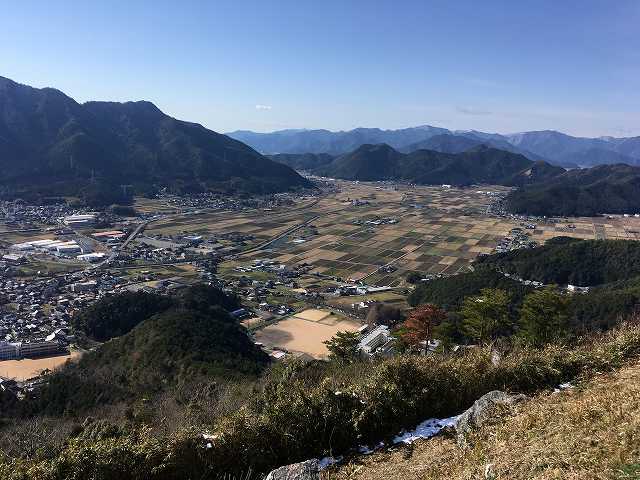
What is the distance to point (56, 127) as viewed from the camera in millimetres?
121250

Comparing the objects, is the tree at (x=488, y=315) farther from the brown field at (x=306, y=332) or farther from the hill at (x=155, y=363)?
the brown field at (x=306, y=332)

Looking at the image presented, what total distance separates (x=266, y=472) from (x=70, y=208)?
90.8 metres

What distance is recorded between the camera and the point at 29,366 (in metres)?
27.6

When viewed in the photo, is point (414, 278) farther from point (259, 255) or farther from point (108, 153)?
point (108, 153)

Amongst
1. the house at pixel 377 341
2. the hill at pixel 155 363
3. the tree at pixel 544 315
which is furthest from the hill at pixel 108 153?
the tree at pixel 544 315

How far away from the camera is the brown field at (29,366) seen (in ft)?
86.6

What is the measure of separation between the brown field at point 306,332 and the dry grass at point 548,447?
A: 21623 millimetres

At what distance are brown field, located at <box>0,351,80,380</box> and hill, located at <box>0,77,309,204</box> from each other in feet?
220

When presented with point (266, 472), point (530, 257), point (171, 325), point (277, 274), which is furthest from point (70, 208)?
point (266, 472)

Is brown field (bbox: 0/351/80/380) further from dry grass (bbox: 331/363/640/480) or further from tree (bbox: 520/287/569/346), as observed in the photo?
Answer: dry grass (bbox: 331/363/640/480)

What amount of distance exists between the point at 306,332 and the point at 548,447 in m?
28.5

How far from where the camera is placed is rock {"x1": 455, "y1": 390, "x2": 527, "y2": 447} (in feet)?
23.1

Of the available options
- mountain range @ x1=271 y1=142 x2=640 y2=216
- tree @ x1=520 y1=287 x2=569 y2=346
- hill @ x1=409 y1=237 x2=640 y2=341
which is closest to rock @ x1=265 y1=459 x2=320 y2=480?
tree @ x1=520 y1=287 x2=569 y2=346

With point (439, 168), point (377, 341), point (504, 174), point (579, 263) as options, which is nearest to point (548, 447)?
point (377, 341)
